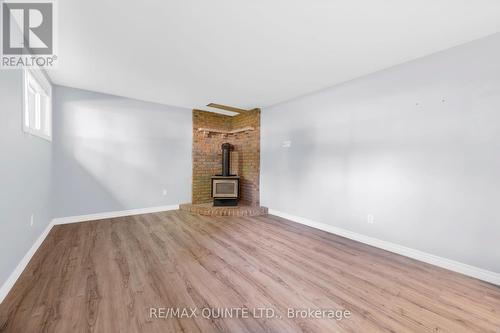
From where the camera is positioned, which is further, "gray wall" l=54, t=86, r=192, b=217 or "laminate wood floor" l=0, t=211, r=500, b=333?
"gray wall" l=54, t=86, r=192, b=217

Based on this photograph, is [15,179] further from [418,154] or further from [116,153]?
[418,154]

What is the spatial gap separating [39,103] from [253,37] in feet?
11.1

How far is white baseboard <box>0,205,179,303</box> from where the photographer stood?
1728 mm

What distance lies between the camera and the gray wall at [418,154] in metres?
2.06

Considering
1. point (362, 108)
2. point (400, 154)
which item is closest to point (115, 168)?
point (362, 108)

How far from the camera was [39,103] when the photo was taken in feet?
10.0

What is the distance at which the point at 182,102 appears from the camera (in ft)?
14.7

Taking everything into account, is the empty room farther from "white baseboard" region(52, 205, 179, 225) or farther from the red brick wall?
the red brick wall

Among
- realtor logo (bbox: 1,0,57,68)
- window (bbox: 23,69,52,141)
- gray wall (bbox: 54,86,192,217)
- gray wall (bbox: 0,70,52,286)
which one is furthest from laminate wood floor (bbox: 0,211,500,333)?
realtor logo (bbox: 1,0,57,68)

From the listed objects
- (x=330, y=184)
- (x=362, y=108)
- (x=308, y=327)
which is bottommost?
(x=308, y=327)

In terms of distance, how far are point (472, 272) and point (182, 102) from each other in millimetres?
5158

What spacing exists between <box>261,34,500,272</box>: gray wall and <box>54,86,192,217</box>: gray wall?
3051 mm

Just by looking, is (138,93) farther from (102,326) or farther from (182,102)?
(102,326)

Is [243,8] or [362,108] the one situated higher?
[243,8]
